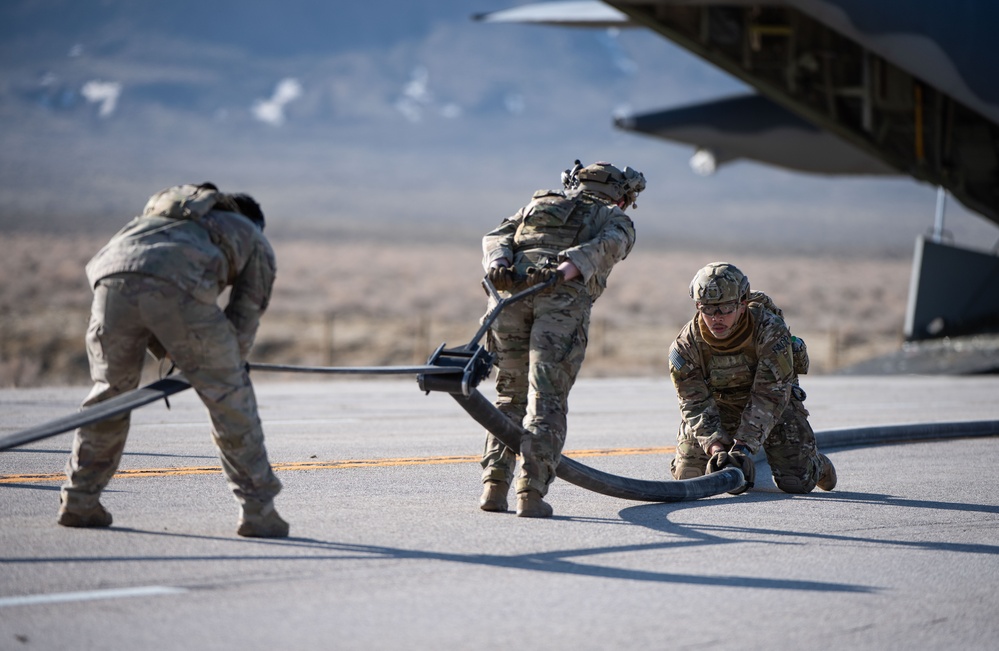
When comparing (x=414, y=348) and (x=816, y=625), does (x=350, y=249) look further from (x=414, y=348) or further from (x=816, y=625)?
(x=816, y=625)

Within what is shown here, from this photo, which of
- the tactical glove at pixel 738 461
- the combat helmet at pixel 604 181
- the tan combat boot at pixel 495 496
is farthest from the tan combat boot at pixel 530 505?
the combat helmet at pixel 604 181

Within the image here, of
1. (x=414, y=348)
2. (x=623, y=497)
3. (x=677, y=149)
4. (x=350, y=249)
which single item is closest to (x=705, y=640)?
(x=623, y=497)

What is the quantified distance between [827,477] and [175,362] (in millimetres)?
4439

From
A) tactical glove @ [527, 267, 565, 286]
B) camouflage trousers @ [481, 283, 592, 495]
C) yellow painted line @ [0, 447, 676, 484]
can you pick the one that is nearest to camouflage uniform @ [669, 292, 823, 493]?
camouflage trousers @ [481, 283, 592, 495]

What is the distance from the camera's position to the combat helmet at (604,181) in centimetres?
772

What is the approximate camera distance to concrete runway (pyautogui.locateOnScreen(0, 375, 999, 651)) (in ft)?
16.7

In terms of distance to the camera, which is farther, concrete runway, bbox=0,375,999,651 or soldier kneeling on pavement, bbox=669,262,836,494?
soldier kneeling on pavement, bbox=669,262,836,494

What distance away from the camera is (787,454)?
8602 millimetres

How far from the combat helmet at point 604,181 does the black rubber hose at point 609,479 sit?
1383 millimetres

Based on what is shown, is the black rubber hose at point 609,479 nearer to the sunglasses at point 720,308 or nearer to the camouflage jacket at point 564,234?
the camouflage jacket at point 564,234

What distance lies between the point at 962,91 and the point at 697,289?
13.2 meters

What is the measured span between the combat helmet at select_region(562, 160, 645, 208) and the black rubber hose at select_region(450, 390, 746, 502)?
4.54 ft

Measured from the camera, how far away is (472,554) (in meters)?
6.41

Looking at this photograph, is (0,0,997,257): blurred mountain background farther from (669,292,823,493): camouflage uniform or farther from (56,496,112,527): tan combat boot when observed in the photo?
(56,496,112,527): tan combat boot
